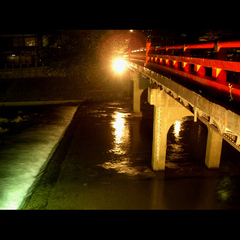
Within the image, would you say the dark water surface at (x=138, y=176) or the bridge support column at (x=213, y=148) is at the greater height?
the bridge support column at (x=213, y=148)

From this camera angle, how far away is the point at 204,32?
33.2 ft

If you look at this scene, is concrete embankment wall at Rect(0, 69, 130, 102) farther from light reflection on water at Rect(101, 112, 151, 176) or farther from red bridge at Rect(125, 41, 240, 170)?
red bridge at Rect(125, 41, 240, 170)

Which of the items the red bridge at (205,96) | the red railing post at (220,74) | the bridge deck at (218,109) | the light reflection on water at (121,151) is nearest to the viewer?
the bridge deck at (218,109)

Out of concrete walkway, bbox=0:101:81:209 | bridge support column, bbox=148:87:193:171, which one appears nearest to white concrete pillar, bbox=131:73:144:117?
concrete walkway, bbox=0:101:81:209

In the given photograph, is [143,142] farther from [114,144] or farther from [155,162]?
[155,162]

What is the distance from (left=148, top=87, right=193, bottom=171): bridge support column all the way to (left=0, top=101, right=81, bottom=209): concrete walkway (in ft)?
16.4

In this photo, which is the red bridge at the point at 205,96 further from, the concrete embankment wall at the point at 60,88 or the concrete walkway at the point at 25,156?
the concrete embankment wall at the point at 60,88

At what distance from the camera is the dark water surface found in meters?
7.88

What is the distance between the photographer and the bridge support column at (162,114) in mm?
9016

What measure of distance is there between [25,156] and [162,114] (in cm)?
693

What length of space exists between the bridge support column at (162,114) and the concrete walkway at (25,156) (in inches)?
196

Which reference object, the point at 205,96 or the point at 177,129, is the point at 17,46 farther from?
the point at 205,96

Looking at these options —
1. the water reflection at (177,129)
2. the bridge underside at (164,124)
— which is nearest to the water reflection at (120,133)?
the bridge underside at (164,124)

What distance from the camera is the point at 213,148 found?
9.62 m
